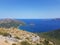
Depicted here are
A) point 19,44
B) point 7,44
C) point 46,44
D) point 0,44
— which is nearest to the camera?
point 0,44

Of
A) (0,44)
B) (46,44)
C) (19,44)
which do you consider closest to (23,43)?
(19,44)

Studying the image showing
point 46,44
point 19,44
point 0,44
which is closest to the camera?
point 0,44

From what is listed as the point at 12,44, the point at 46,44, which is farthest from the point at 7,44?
the point at 46,44

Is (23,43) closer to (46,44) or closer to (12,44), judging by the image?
(12,44)

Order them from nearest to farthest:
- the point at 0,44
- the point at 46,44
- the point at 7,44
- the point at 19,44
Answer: the point at 0,44, the point at 7,44, the point at 19,44, the point at 46,44

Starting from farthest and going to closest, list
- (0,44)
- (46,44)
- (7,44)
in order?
(46,44), (7,44), (0,44)

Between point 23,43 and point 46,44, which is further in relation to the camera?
point 46,44

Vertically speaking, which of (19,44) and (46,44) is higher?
(19,44)

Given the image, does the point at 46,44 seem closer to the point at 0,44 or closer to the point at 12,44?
the point at 12,44

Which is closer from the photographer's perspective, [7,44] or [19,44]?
[7,44]
